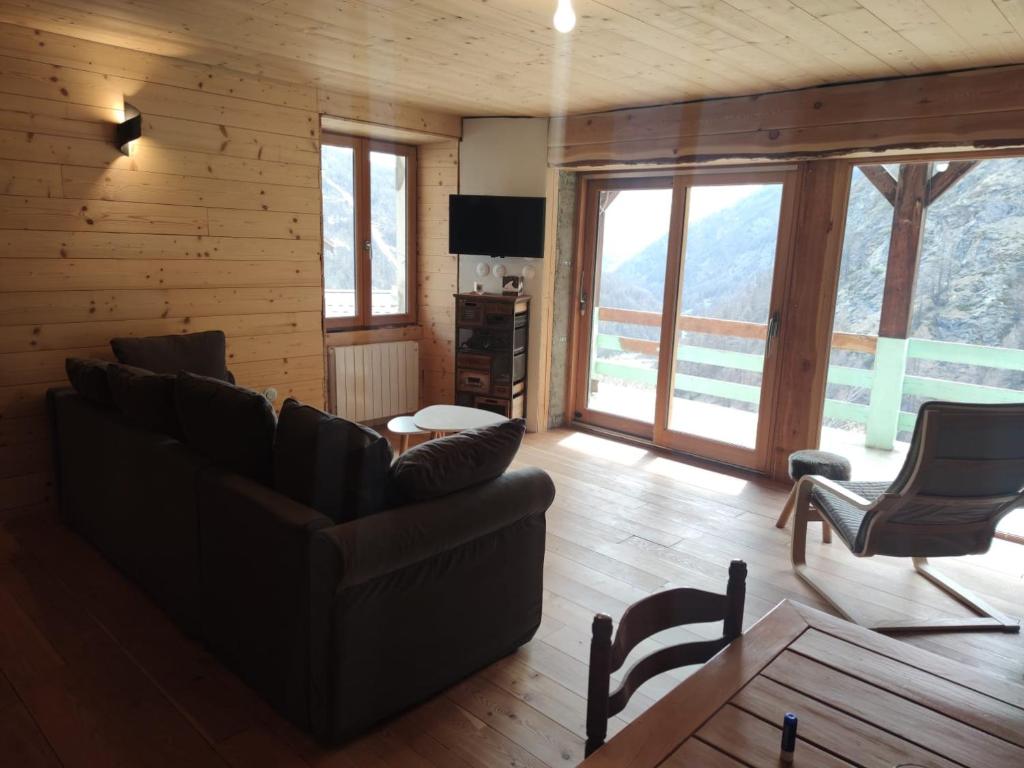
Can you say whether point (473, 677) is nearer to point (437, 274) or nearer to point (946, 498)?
point (946, 498)

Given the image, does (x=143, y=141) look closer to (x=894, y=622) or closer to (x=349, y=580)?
(x=349, y=580)

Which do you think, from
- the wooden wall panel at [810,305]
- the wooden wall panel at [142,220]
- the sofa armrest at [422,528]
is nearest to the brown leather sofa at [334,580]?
the sofa armrest at [422,528]

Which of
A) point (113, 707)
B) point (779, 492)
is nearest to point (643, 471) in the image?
point (779, 492)

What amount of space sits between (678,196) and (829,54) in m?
1.70

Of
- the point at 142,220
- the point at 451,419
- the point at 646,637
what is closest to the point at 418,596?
the point at 646,637

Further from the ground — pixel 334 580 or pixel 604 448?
pixel 334 580

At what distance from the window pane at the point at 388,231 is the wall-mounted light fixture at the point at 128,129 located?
2.13 metres

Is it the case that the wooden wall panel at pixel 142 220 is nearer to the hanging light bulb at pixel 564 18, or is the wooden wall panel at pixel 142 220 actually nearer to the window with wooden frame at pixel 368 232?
the window with wooden frame at pixel 368 232

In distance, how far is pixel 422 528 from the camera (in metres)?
2.17

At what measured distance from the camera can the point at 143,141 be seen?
13.2 feet

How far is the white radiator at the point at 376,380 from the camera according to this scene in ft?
18.1

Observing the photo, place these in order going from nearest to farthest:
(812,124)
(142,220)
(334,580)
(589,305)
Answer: (334,580) → (142,220) → (812,124) → (589,305)

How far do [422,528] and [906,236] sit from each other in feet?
12.8

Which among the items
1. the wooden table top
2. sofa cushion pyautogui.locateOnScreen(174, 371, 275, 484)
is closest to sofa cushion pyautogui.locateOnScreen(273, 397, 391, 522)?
sofa cushion pyautogui.locateOnScreen(174, 371, 275, 484)
